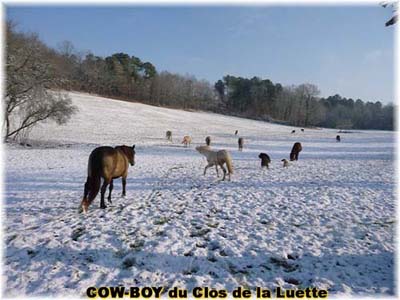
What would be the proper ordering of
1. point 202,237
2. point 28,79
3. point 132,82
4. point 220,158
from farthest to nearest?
point 132,82
point 28,79
point 220,158
point 202,237

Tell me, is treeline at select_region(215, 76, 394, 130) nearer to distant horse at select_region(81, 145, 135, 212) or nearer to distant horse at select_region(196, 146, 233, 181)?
distant horse at select_region(196, 146, 233, 181)

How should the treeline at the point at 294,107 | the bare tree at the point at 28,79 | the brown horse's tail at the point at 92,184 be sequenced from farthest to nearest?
1. the treeline at the point at 294,107
2. the bare tree at the point at 28,79
3. the brown horse's tail at the point at 92,184

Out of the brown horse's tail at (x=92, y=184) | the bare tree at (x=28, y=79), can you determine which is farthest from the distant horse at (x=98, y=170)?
the bare tree at (x=28, y=79)

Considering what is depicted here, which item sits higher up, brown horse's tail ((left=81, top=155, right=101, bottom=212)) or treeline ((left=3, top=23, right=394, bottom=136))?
treeline ((left=3, top=23, right=394, bottom=136))

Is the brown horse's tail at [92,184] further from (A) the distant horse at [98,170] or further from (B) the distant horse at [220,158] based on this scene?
(B) the distant horse at [220,158]

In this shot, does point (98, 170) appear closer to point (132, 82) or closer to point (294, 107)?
point (132, 82)

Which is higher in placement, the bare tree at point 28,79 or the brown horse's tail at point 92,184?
the bare tree at point 28,79

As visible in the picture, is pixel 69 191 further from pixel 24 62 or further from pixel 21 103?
pixel 21 103

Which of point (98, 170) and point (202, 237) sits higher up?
point (98, 170)

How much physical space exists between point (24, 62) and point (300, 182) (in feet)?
86.0

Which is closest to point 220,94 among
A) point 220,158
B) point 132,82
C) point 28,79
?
point 132,82

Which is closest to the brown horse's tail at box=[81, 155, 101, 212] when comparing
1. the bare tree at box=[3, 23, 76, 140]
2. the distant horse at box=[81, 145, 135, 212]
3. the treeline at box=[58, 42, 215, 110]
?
the distant horse at box=[81, 145, 135, 212]

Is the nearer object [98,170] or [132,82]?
[98,170]

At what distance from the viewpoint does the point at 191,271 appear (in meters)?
4.39
